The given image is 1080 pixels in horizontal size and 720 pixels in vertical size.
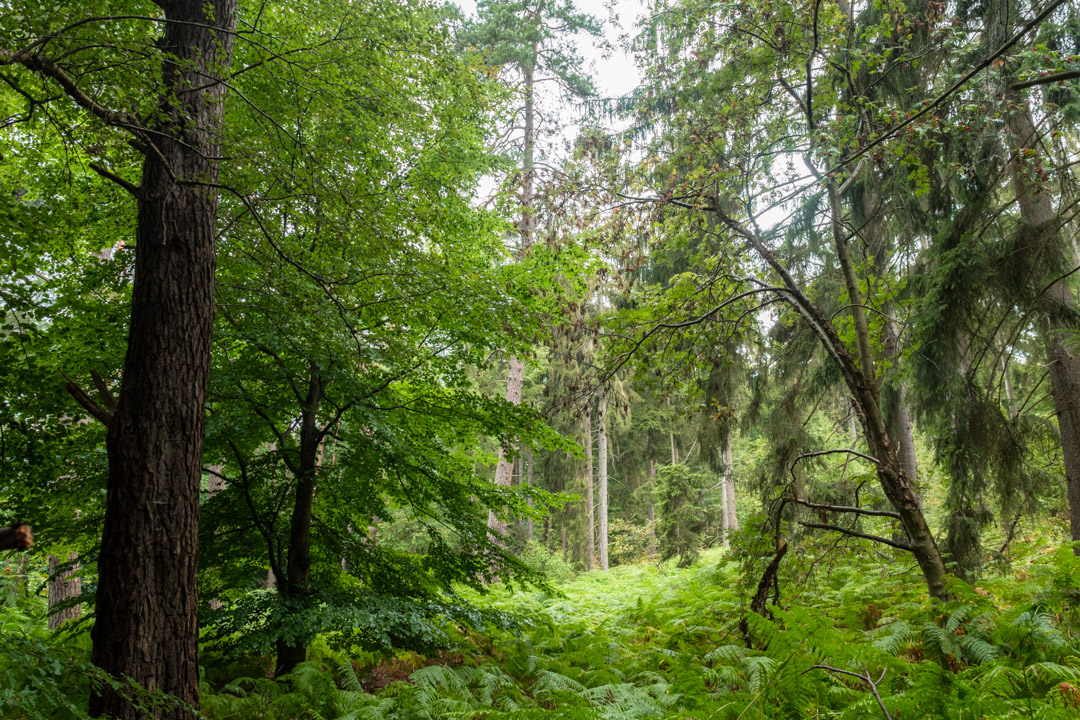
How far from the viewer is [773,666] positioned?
3400mm

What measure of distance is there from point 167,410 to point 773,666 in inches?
151

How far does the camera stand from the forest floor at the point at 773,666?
2785 millimetres

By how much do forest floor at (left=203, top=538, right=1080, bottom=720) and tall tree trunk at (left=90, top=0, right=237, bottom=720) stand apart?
0.98 m

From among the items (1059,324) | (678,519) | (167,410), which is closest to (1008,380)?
(1059,324)

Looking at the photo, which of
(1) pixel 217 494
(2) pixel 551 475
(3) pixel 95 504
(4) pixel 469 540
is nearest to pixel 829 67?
(4) pixel 469 540

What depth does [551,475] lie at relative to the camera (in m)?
21.7

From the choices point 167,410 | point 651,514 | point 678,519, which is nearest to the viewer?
point 167,410

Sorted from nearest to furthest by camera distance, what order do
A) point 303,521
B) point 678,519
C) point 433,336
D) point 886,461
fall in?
point 886,461, point 303,521, point 433,336, point 678,519

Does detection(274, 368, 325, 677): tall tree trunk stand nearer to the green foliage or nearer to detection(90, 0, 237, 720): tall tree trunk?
detection(90, 0, 237, 720): tall tree trunk

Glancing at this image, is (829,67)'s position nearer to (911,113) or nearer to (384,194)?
(911,113)

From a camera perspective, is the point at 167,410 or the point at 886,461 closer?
the point at 167,410

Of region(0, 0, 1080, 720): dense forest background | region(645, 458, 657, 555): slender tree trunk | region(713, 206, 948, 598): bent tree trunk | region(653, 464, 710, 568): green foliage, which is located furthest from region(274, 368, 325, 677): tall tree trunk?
region(645, 458, 657, 555): slender tree trunk

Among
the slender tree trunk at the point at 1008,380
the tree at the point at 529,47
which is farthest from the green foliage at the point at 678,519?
the slender tree trunk at the point at 1008,380

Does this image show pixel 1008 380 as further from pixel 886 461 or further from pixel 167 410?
pixel 167 410
